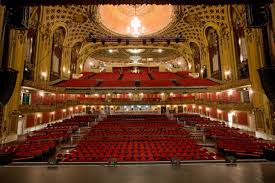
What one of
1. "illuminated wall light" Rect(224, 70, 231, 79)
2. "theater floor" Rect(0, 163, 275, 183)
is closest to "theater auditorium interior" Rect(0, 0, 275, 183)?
"theater floor" Rect(0, 163, 275, 183)

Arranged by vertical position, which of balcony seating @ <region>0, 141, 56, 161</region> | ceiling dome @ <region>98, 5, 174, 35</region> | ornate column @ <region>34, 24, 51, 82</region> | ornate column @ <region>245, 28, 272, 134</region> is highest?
ceiling dome @ <region>98, 5, 174, 35</region>

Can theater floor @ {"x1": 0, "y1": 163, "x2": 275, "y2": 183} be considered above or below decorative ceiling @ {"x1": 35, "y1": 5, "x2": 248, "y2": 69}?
below

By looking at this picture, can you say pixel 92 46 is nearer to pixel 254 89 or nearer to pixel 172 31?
pixel 172 31

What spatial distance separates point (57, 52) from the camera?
24.0 meters

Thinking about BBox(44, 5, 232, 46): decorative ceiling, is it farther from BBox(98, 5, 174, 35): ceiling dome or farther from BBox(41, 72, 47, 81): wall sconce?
BBox(41, 72, 47, 81): wall sconce

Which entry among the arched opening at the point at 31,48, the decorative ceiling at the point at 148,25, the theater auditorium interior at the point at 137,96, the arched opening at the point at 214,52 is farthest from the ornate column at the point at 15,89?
the arched opening at the point at 214,52

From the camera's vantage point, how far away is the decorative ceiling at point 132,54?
35191mm

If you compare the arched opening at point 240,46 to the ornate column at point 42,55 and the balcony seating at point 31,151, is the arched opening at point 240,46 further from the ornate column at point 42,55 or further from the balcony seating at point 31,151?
the ornate column at point 42,55

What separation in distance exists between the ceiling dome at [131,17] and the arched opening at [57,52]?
20.1 feet

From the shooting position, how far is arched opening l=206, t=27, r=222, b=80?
22734mm

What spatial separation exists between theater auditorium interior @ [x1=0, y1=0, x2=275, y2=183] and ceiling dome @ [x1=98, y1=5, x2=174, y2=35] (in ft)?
0.50

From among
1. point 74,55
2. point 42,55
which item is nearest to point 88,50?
point 74,55

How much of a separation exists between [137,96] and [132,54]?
11315 millimetres

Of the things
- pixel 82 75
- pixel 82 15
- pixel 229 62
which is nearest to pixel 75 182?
pixel 229 62
